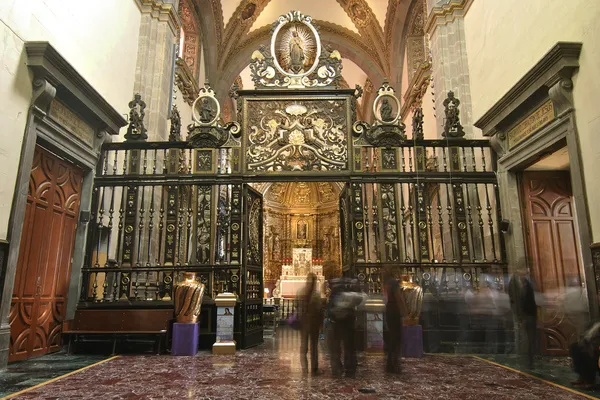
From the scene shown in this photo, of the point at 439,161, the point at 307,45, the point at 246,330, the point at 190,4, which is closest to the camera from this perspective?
the point at 246,330

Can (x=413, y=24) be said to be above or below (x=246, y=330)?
above

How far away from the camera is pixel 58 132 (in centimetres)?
650

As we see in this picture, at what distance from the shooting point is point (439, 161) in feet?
32.6

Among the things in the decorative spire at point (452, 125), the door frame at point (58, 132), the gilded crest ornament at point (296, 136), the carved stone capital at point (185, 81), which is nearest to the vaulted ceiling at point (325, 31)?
the carved stone capital at point (185, 81)

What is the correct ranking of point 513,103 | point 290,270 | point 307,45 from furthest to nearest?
point 290,270 → point 307,45 → point 513,103

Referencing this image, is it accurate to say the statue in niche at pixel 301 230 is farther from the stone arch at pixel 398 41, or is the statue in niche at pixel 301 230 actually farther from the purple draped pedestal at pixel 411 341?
the purple draped pedestal at pixel 411 341

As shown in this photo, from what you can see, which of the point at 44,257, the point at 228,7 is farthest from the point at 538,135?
the point at 228,7

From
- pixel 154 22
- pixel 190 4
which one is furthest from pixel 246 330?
pixel 190 4

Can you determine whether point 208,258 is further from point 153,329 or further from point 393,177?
point 393,177

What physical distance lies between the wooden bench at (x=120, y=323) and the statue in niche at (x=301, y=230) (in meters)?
16.9

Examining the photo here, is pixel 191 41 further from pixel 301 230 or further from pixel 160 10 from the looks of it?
pixel 301 230

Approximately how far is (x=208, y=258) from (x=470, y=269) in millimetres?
4698

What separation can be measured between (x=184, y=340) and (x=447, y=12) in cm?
935

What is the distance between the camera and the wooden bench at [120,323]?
6.81 m
